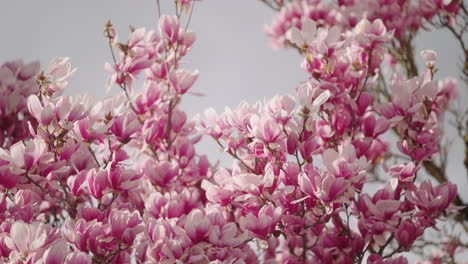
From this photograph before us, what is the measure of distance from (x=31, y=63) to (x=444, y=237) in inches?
111

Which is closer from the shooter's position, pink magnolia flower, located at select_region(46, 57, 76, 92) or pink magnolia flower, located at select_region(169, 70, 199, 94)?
pink magnolia flower, located at select_region(46, 57, 76, 92)

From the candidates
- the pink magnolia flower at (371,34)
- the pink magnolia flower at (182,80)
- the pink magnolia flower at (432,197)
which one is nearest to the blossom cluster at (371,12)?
the pink magnolia flower at (371,34)

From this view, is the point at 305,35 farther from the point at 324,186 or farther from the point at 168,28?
the point at 324,186

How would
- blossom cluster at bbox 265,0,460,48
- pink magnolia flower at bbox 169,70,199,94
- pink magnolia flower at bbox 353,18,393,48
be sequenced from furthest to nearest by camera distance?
blossom cluster at bbox 265,0,460,48, pink magnolia flower at bbox 169,70,199,94, pink magnolia flower at bbox 353,18,393,48

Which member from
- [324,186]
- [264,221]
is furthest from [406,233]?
[264,221]

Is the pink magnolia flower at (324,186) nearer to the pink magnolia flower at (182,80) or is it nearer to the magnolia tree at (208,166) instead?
the magnolia tree at (208,166)

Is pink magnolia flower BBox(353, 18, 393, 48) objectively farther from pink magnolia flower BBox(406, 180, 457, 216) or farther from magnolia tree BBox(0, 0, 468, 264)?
pink magnolia flower BBox(406, 180, 457, 216)

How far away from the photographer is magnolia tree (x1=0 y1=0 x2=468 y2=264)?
1.51 metres

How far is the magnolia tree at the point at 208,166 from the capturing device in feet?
4.96

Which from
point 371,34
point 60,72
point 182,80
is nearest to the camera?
point 60,72

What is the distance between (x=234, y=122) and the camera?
1821mm

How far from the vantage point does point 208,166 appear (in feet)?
7.95

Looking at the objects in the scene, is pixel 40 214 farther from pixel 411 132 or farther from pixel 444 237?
Answer: pixel 444 237

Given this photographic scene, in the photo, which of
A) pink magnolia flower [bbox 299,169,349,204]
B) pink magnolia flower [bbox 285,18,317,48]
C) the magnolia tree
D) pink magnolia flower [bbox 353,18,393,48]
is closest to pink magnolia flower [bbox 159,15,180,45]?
the magnolia tree
